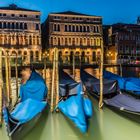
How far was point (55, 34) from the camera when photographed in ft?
132

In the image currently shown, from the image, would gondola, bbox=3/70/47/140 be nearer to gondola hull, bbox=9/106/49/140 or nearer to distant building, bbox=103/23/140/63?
gondola hull, bbox=9/106/49/140

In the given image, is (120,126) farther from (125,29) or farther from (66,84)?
(125,29)

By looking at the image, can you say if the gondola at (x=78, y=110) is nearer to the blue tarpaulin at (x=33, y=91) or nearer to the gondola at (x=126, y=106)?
the gondola at (x=126, y=106)

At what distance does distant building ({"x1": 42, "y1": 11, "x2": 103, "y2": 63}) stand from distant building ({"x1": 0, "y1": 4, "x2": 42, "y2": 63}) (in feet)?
6.53

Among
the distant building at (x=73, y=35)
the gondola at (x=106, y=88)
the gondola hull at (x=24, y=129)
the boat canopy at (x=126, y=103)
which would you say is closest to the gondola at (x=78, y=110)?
the gondola hull at (x=24, y=129)

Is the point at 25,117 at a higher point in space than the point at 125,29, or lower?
lower

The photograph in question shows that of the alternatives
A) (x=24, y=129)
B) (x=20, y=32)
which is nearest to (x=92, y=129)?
(x=24, y=129)

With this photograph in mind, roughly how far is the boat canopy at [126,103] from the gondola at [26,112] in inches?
92.2

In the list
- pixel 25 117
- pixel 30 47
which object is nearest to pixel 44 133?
pixel 25 117

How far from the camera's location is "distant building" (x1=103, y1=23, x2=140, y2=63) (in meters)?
41.9

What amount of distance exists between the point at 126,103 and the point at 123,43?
113 ft

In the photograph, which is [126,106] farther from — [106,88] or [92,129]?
[106,88]

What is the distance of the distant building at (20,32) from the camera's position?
124 feet

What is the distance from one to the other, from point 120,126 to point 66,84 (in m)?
3.43
